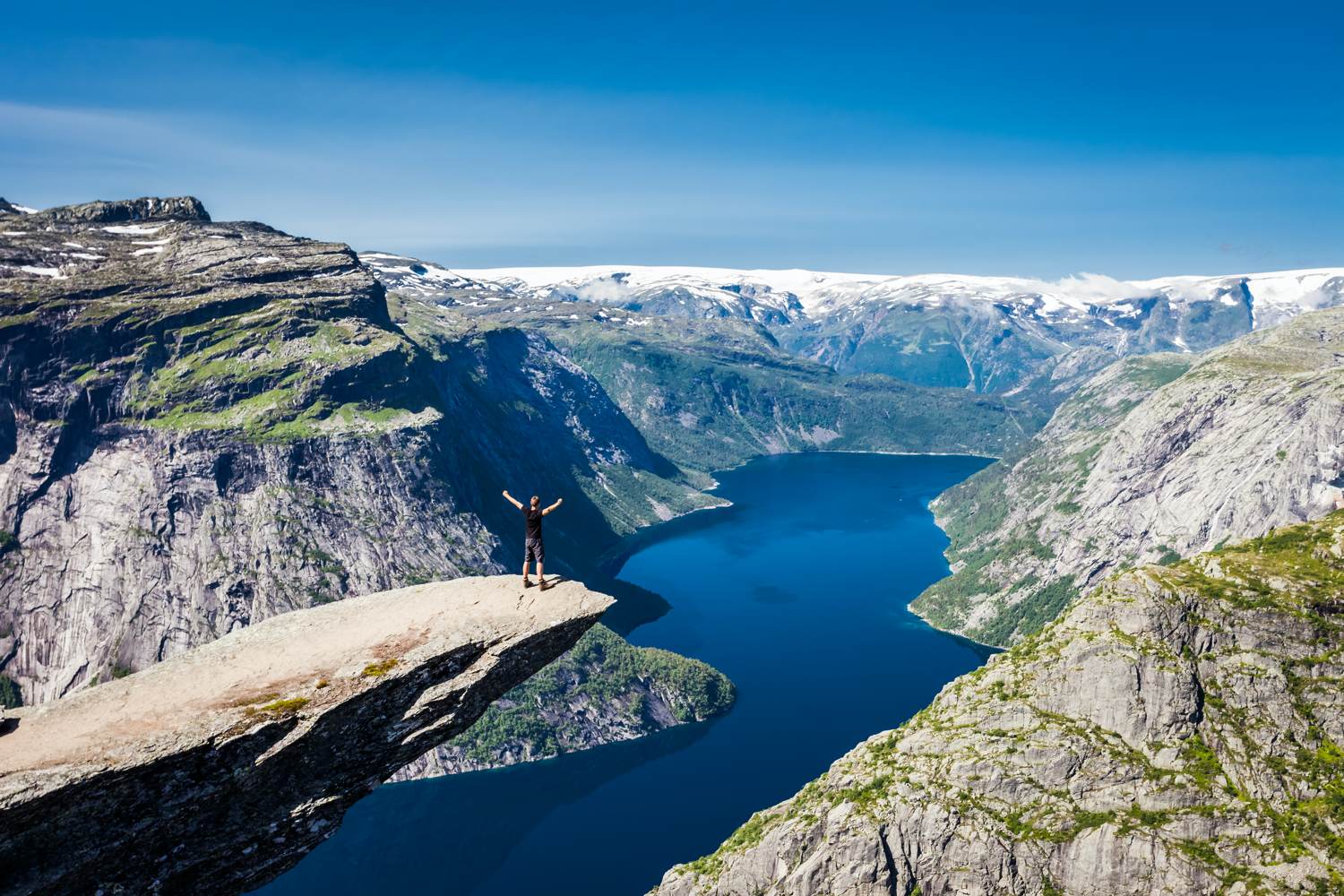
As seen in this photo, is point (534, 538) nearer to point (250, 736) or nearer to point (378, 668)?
point (378, 668)

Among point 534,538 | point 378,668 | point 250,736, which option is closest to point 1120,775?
point 534,538

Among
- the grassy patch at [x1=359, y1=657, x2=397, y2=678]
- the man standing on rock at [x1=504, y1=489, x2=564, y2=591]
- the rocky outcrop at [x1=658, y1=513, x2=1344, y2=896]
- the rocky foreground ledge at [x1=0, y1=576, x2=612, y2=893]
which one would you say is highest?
the man standing on rock at [x1=504, y1=489, x2=564, y2=591]

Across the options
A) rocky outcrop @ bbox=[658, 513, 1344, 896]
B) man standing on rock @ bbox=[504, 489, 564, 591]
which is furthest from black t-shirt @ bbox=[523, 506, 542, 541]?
rocky outcrop @ bbox=[658, 513, 1344, 896]

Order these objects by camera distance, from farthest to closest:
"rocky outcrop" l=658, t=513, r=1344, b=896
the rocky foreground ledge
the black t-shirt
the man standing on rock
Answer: "rocky outcrop" l=658, t=513, r=1344, b=896, the black t-shirt, the man standing on rock, the rocky foreground ledge

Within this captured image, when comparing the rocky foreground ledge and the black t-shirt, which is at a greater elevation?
the black t-shirt

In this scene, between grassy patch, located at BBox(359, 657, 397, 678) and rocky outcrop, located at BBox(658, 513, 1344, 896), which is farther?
rocky outcrop, located at BBox(658, 513, 1344, 896)

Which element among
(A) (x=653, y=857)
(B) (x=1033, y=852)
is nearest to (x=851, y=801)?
(B) (x=1033, y=852)

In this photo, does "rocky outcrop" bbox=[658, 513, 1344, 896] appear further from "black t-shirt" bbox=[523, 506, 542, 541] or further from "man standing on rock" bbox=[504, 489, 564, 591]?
"black t-shirt" bbox=[523, 506, 542, 541]
